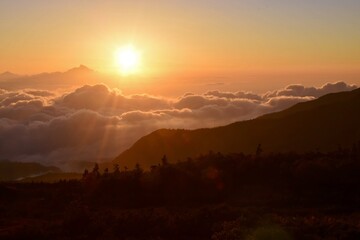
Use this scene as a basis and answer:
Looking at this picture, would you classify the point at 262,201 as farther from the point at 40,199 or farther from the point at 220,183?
→ the point at 40,199

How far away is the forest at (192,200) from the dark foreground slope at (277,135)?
2294 inches

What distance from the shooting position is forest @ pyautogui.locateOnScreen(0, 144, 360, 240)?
32125mm

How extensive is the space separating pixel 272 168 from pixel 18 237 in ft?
97.5

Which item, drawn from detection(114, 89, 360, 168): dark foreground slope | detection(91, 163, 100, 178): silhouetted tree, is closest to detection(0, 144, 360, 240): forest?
detection(91, 163, 100, 178): silhouetted tree

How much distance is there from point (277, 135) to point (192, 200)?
3636 inches

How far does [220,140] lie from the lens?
148 m

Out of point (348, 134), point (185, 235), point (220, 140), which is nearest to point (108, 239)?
point (185, 235)

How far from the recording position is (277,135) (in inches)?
5335

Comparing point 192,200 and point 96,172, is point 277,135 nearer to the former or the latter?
point 96,172

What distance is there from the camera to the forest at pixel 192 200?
105 ft

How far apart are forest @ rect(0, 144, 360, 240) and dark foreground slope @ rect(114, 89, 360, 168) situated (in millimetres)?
58272

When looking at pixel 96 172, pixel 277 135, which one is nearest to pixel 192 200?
pixel 96 172

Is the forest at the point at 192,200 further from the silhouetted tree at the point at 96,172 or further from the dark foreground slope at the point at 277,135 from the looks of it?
the dark foreground slope at the point at 277,135

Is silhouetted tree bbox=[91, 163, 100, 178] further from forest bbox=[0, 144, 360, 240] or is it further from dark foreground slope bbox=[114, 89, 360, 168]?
dark foreground slope bbox=[114, 89, 360, 168]
